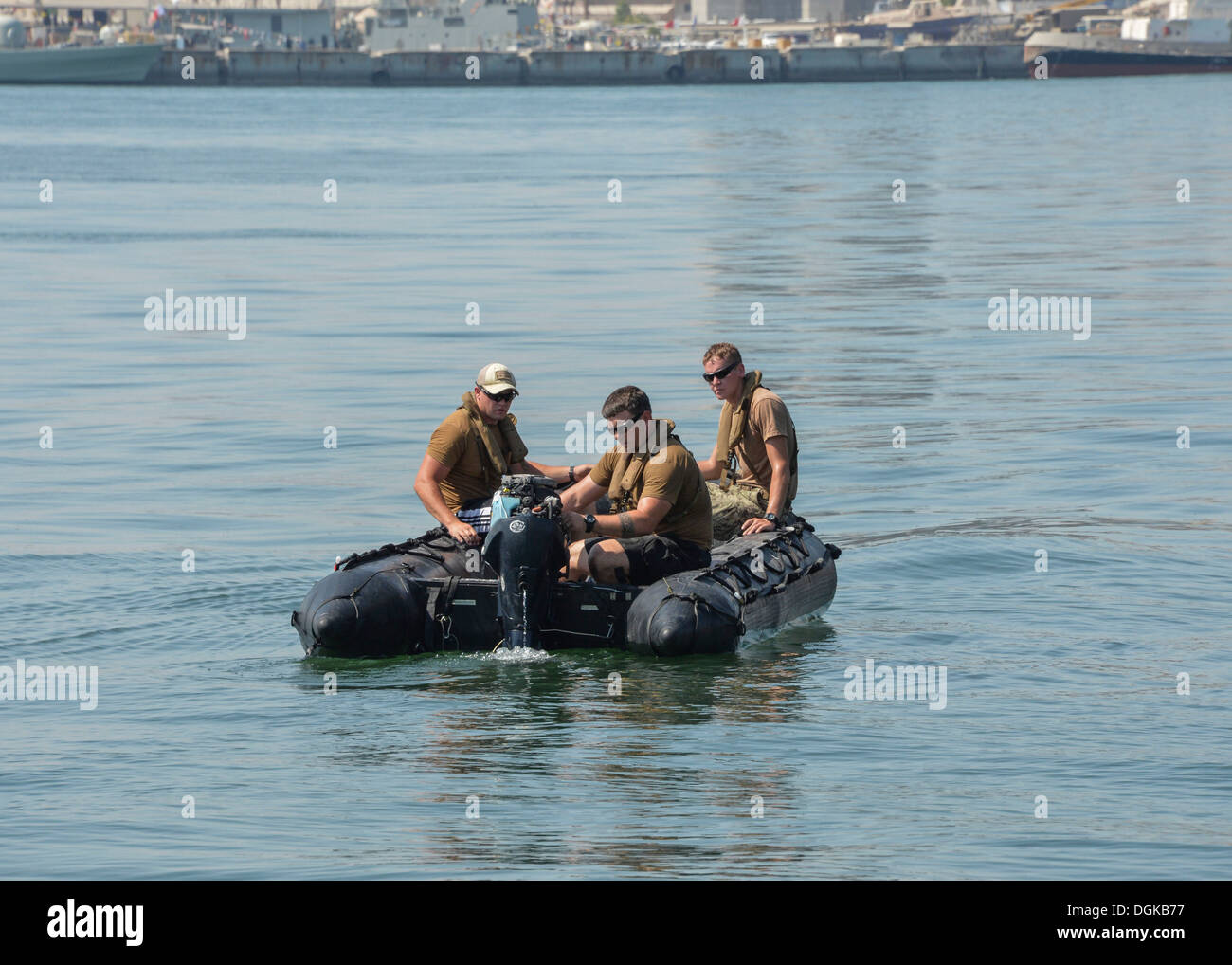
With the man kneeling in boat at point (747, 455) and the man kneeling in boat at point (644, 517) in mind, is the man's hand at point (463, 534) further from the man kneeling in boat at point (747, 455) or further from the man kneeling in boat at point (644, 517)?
the man kneeling in boat at point (747, 455)

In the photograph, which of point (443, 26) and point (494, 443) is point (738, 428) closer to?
point (494, 443)

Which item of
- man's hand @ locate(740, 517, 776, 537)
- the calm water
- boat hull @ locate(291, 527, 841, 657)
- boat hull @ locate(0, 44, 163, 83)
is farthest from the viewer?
boat hull @ locate(0, 44, 163, 83)

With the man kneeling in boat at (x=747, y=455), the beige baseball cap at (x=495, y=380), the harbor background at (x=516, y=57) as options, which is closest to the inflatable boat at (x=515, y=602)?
the beige baseball cap at (x=495, y=380)

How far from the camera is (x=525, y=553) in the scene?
1412 centimetres

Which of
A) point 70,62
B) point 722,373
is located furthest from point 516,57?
point 722,373

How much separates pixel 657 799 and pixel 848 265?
36.8 meters

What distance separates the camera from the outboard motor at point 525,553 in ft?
46.4

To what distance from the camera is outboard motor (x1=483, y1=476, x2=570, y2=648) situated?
1413 cm

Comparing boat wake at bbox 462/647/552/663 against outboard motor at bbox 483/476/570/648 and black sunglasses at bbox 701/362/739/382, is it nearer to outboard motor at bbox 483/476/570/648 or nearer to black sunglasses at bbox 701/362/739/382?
outboard motor at bbox 483/476/570/648

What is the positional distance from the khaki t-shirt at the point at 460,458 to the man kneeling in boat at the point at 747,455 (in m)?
2.01

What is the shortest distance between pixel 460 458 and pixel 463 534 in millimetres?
620

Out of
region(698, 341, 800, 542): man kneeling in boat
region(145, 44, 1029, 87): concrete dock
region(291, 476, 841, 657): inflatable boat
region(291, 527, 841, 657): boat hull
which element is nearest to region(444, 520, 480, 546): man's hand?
region(291, 476, 841, 657): inflatable boat

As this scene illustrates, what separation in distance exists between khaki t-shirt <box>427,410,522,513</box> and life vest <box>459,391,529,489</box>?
0.08 ft
